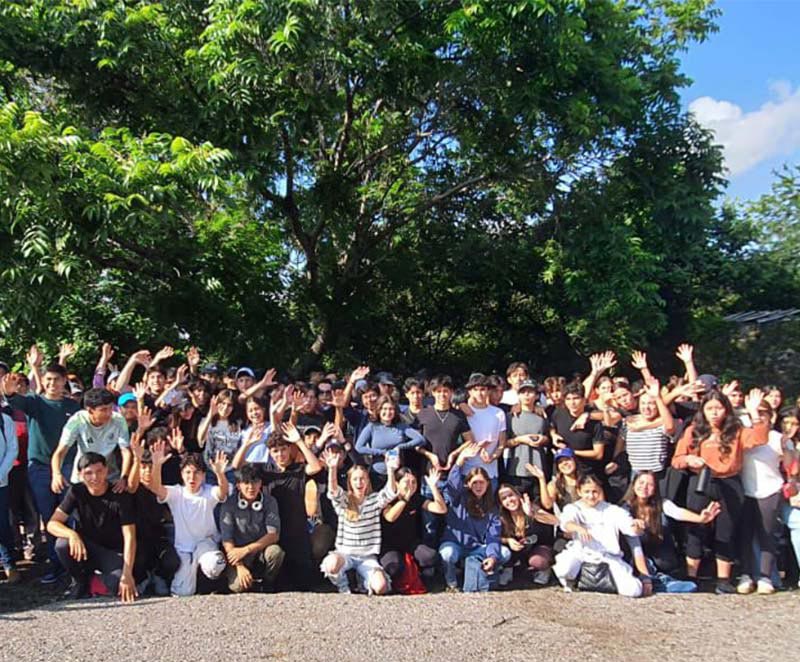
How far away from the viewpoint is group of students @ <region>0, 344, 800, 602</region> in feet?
17.5

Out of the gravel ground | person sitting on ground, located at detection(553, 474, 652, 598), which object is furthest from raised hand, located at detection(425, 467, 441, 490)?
person sitting on ground, located at detection(553, 474, 652, 598)

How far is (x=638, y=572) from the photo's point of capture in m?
5.54

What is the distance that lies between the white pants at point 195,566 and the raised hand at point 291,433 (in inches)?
40.3

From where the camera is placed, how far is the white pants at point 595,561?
212 inches

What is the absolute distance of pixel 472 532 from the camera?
5.70m

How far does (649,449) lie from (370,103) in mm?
7009

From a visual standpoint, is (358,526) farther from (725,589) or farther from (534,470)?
(725,589)

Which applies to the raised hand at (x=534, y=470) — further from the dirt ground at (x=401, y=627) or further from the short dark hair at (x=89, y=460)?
the short dark hair at (x=89, y=460)

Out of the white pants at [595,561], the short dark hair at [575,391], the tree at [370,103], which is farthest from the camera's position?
the tree at [370,103]

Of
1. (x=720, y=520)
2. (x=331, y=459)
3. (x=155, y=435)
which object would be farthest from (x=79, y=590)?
(x=720, y=520)

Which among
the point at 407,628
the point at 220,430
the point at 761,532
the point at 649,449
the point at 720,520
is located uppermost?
the point at 220,430

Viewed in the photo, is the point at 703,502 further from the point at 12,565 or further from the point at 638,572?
the point at 12,565

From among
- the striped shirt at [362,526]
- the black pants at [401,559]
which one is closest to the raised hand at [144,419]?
the striped shirt at [362,526]

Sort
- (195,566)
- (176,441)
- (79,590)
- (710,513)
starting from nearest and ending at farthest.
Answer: (79,590)
(195,566)
(710,513)
(176,441)
